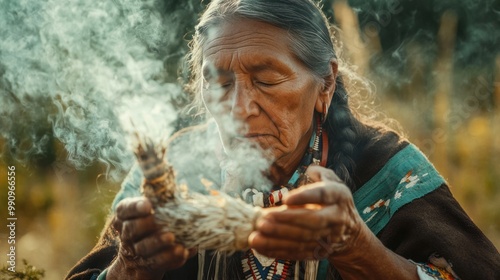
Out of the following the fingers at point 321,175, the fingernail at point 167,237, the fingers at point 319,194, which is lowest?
the fingernail at point 167,237

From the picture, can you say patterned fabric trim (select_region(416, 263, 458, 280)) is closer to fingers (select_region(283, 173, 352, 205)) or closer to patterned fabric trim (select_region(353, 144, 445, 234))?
patterned fabric trim (select_region(353, 144, 445, 234))

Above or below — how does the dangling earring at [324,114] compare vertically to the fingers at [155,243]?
below

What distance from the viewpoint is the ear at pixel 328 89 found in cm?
323

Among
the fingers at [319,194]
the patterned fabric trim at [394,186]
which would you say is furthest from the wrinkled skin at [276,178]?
the patterned fabric trim at [394,186]

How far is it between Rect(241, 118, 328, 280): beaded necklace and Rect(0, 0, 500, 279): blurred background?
1020 millimetres

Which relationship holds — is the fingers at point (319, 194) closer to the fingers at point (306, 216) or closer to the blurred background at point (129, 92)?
the fingers at point (306, 216)

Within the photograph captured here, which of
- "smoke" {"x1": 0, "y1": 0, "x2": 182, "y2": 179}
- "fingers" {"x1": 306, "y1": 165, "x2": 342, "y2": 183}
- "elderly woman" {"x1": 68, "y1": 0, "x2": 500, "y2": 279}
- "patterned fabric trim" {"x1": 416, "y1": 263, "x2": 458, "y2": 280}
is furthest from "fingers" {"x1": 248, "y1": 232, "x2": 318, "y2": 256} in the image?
"smoke" {"x1": 0, "y1": 0, "x2": 182, "y2": 179}

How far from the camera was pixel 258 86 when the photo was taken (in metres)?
2.95

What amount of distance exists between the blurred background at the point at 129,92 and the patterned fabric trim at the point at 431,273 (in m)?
1.49

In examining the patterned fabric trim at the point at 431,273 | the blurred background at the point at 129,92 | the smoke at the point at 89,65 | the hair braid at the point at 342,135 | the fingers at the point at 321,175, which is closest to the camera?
the fingers at the point at 321,175

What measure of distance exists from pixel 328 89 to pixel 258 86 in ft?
1.62

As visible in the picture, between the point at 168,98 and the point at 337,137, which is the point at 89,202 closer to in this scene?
the point at 168,98

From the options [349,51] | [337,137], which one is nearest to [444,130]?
[349,51]

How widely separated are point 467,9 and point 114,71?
4628mm
